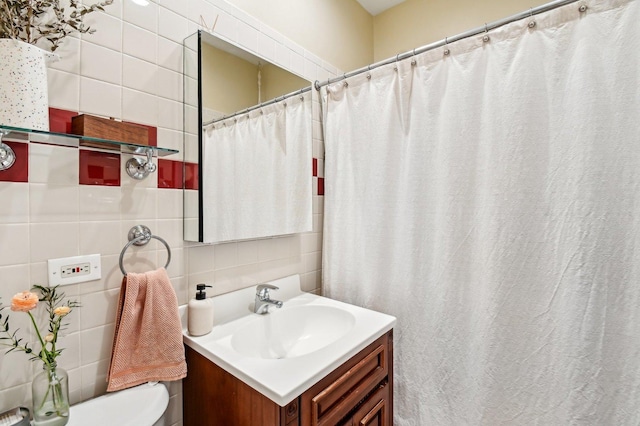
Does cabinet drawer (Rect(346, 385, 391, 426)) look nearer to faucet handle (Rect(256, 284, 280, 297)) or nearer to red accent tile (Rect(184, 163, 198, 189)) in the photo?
faucet handle (Rect(256, 284, 280, 297))

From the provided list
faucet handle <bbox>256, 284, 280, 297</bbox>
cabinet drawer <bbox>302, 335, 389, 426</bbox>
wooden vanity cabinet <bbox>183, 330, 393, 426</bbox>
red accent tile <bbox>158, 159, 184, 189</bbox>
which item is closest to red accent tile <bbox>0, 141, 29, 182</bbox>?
red accent tile <bbox>158, 159, 184, 189</bbox>

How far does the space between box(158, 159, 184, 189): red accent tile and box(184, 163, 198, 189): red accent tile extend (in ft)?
0.06

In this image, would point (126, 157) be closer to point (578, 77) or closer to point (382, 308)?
point (382, 308)

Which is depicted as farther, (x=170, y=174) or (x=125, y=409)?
(x=170, y=174)

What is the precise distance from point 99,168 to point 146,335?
1.74ft

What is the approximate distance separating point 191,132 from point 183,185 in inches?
7.8

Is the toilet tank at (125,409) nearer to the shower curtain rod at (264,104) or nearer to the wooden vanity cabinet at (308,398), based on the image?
the wooden vanity cabinet at (308,398)

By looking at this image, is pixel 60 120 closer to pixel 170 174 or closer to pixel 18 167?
pixel 18 167

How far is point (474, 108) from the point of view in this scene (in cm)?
122

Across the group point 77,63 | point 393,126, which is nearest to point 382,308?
point 393,126

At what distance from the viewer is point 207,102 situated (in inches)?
45.9

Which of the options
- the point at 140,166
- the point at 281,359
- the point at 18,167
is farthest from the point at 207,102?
the point at 281,359

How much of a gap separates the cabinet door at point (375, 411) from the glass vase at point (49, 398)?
33.2 inches

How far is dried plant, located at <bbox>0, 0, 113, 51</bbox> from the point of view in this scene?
2.39 ft
